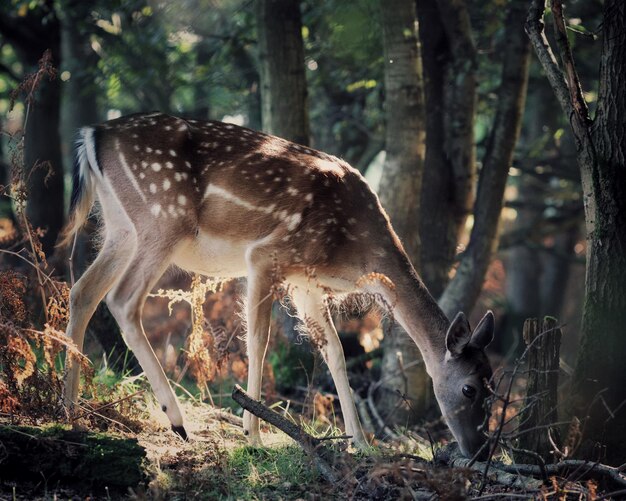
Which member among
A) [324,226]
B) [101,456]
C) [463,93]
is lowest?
[101,456]

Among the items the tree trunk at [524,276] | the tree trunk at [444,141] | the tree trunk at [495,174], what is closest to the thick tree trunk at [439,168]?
the tree trunk at [444,141]

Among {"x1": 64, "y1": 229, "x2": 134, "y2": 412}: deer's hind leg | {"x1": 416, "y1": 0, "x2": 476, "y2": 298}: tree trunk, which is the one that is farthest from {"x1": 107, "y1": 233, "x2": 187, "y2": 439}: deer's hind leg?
{"x1": 416, "y1": 0, "x2": 476, "y2": 298}: tree trunk

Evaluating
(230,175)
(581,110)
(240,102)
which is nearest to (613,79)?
(581,110)

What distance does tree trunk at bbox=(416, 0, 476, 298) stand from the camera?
29.2 ft

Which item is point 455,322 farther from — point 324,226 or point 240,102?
point 240,102

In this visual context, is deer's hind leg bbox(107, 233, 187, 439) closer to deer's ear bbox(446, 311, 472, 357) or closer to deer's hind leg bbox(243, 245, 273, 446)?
deer's hind leg bbox(243, 245, 273, 446)

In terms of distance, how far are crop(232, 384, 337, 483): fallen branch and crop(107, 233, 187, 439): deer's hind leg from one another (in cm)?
96

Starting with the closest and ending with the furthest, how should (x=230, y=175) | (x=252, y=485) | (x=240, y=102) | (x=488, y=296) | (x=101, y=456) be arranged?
(x=101, y=456) → (x=252, y=485) → (x=230, y=175) → (x=240, y=102) → (x=488, y=296)

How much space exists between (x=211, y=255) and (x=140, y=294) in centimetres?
71

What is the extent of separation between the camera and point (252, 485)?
503cm

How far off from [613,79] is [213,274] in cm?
324

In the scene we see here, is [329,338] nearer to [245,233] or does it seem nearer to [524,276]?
[245,233]

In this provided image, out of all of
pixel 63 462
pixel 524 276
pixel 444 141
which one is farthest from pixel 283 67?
pixel 524 276

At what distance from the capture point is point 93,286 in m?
6.19
